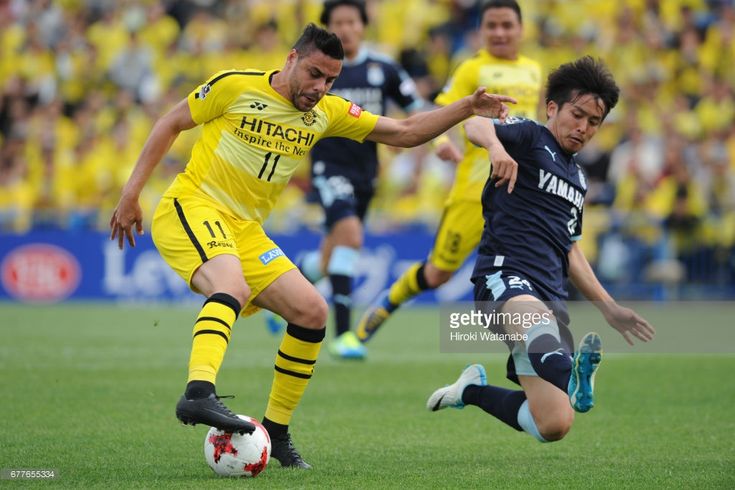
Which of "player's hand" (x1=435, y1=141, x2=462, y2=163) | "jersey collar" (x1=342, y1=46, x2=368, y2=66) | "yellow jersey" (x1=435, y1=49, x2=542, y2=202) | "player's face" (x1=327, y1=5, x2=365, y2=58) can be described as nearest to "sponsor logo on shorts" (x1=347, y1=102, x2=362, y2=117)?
"player's hand" (x1=435, y1=141, x2=462, y2=163)

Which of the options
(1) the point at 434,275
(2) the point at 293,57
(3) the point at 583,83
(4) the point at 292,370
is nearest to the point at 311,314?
(4) the point at 292,370

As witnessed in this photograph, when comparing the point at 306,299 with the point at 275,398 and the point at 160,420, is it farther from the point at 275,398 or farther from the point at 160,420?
the point at 160,420

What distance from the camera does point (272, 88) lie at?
6.34 metres

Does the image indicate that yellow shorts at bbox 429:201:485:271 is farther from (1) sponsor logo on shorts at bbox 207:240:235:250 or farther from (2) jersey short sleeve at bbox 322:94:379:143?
(1) sponsor logo on shorts at bbox 207:240:235:250

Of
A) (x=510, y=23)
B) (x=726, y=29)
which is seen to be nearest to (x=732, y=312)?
(x=726, y=29)

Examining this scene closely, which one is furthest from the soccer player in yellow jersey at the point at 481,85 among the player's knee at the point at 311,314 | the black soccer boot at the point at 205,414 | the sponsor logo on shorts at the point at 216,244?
the black soccer boot at the point at 205,414

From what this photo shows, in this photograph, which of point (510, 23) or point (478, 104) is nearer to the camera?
point (478, 104)

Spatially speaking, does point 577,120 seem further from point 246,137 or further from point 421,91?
point 421,91

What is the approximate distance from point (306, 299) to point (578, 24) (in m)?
16.8

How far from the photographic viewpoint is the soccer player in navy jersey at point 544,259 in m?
5.91

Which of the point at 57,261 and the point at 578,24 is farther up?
the point at 578,24

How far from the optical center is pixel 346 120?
654cm

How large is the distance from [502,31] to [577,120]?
364cm

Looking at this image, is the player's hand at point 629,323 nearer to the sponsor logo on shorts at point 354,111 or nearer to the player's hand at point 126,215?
the sponsor logo on shorts at point 354,111
